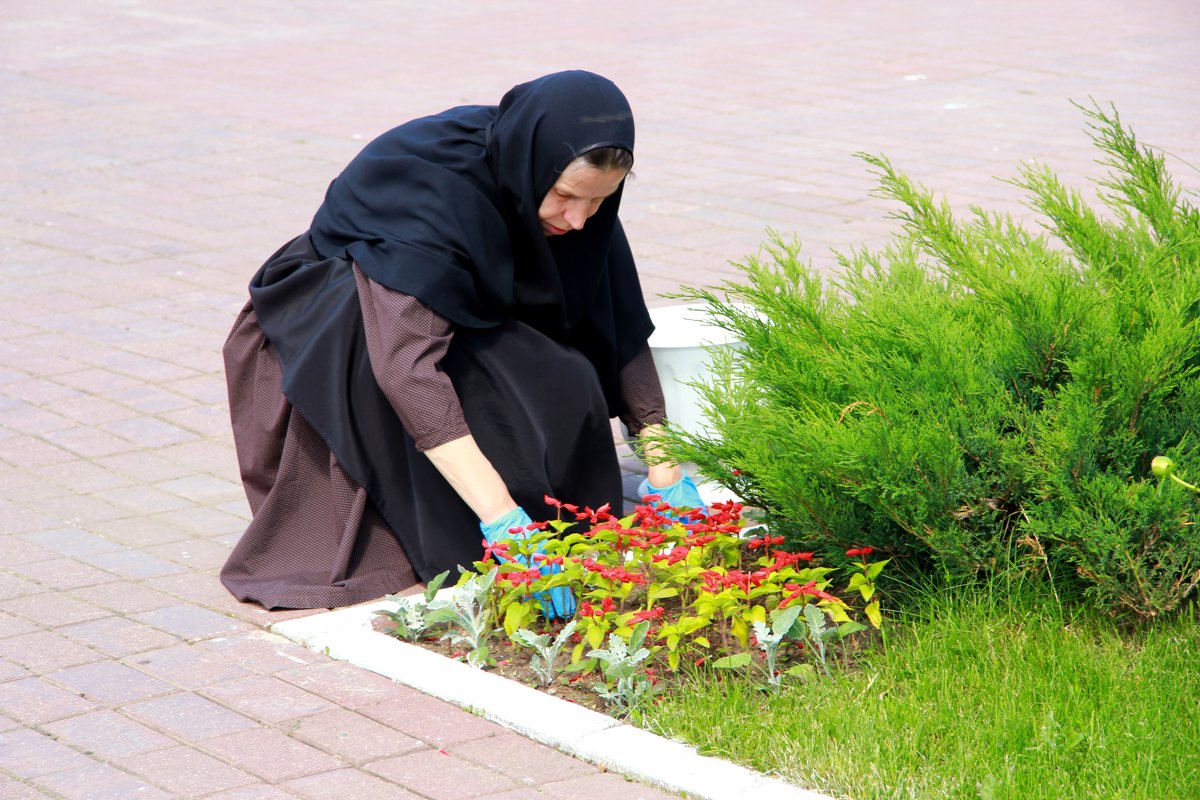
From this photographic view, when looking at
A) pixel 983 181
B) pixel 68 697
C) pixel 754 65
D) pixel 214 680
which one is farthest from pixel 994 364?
pixel 754 65

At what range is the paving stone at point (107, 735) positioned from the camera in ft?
9.05

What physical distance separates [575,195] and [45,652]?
152 centimetres

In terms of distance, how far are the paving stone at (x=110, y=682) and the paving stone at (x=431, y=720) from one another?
0.46 meters

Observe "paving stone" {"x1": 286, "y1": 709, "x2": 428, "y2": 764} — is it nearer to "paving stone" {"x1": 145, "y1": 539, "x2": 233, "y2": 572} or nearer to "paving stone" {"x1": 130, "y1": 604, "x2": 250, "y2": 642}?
"paving stone" {"x1": 130, "y1": 604, "x2": 250, "y2": 642}

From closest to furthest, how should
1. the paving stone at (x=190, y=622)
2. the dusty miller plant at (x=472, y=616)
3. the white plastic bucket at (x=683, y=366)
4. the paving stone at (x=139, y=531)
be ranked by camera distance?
the dusty miller plant at (x=472, y=616) → the paving stone at (x=190, y=622) → the paving stone at (x=139, y=531) → the white plastic bucket at (x=683, y=366)

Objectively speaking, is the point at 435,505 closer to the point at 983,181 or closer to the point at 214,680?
the point at 214,680

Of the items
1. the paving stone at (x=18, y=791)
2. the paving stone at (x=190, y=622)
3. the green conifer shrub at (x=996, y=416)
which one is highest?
the green conifer shrub at (x=996, y=416)

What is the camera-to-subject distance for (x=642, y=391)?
3.86 metres

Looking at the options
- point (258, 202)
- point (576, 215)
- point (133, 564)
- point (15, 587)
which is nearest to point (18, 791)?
point (15, 587)

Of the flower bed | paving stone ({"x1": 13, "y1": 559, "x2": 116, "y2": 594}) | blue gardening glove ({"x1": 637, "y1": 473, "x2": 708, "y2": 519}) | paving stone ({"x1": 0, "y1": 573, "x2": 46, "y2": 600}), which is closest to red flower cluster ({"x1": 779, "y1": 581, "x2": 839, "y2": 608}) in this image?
the flower bed

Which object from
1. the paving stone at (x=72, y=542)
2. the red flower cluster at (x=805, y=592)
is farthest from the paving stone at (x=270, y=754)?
the paving stone at (x=72, y=542)

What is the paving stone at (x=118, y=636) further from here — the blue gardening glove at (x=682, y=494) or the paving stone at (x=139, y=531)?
the blue gardening glove at (x=682, y=494)

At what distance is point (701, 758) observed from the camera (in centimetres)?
262

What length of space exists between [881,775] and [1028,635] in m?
0.56
